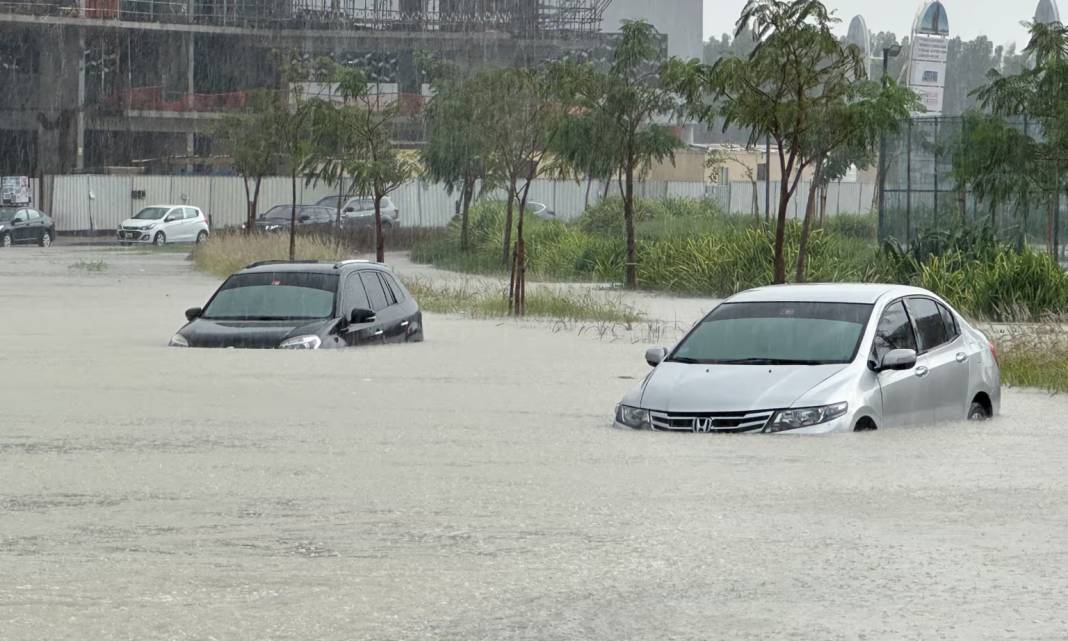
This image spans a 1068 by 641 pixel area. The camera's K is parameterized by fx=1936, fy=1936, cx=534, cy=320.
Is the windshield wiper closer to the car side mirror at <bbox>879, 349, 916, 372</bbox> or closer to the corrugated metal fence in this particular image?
the car side mirror at <bbox>879, 349, 916, 372</bbox>

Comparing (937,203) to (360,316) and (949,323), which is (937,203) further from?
(949,323)

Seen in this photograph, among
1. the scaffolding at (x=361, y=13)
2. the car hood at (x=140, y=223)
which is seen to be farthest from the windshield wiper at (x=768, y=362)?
the scaffolding at (x=361, y=13)

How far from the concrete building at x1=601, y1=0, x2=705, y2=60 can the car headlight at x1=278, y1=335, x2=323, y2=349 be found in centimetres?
8346

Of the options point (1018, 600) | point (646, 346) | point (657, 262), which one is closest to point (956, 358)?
point (1018, 600)

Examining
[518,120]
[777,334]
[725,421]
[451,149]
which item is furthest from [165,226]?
Answer: [725,421]

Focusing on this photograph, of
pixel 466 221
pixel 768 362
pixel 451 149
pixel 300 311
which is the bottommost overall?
pixel 466 221

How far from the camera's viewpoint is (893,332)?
13523 mm

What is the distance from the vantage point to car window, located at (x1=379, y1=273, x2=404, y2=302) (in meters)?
21.6

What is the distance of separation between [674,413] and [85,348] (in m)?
11.6

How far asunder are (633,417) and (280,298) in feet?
27.5

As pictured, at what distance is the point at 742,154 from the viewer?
10769 cm

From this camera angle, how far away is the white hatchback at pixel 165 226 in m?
64.8

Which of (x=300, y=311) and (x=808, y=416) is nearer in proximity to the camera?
(x=808, y=416)

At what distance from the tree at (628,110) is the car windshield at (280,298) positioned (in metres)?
17.5
